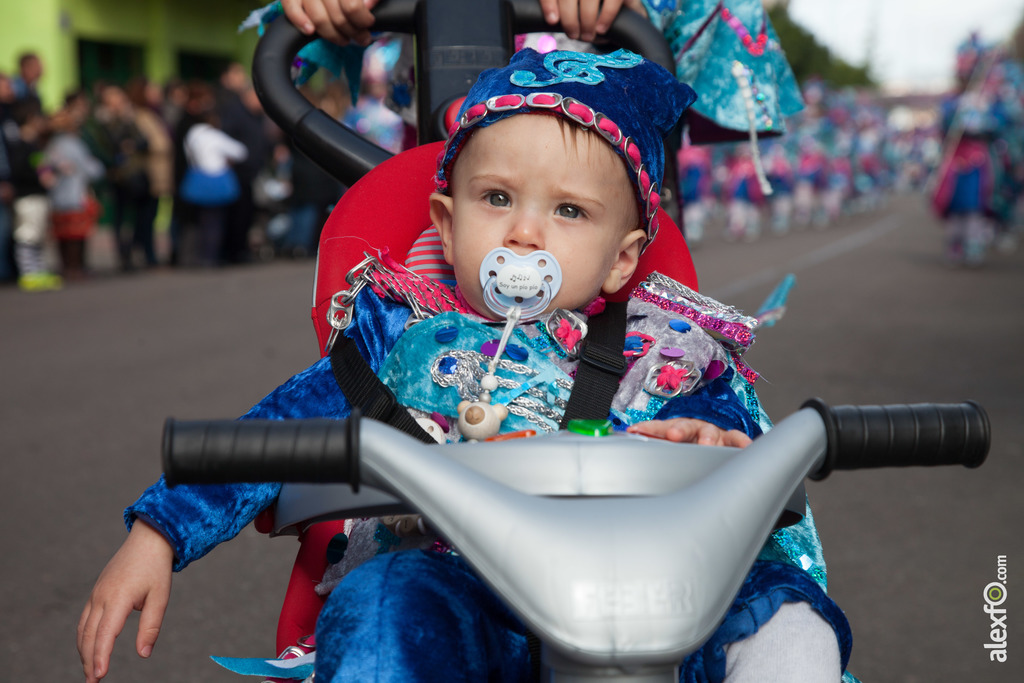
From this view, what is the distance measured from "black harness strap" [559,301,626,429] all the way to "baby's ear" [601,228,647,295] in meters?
0.06

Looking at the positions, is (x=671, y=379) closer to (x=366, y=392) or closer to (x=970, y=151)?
(x=366, y=392)

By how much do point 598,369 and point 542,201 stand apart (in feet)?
0.85

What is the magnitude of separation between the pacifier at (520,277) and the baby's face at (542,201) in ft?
0.06

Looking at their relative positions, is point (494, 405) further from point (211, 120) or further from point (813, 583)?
point (211, 120)

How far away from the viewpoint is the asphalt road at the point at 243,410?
3084 mm

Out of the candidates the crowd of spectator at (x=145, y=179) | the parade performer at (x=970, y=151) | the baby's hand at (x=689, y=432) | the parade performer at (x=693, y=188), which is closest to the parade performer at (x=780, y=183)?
the parade performer at (x=693, y=188)

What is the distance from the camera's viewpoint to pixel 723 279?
1050 cm

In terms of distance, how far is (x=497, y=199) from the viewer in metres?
1.69

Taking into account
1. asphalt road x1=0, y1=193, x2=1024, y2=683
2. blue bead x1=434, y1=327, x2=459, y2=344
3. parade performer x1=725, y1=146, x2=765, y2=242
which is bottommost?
parade performer x1=725, y1=146, x2=765, y2=242

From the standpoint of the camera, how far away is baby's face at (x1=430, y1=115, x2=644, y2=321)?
5.37ft

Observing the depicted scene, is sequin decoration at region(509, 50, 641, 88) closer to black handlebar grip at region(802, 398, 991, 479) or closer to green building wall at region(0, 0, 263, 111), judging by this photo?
black handlebar grip at region(802, 398, 991, 479)

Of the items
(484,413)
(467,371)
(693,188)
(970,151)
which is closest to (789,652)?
(484,413)

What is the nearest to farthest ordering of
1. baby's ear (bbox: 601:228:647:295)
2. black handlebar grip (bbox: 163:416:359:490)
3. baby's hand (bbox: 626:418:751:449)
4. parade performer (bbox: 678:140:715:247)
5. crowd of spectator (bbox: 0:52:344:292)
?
1. black handlebar grip (bbox: 163:416:359:490)
2. baby's hand (bbox: 626:418:751:449)
3. baby's ear (bbox: 601:228:647:295)
4. crowd of spectator (bbox: 0:52:344:292)
5. parade performer (bbox: 678:140:715:247)

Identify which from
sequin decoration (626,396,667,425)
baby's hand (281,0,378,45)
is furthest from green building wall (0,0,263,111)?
sequin decoration (626,396,667,425)
